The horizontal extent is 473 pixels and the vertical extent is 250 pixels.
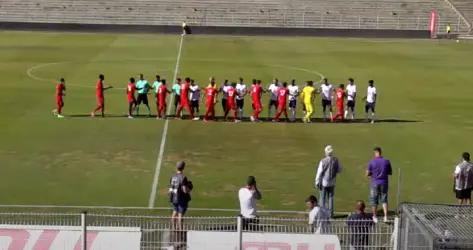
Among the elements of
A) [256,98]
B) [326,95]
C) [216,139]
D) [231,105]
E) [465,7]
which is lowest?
[216,139]

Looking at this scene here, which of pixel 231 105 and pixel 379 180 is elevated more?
pixel 231 105

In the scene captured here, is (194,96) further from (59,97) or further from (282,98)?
(59,97)

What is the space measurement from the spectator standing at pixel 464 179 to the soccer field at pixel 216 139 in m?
1.40

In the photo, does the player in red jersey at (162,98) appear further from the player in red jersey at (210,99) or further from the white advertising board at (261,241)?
the white advertising board at (261,241)

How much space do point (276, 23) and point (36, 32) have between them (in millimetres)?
19526

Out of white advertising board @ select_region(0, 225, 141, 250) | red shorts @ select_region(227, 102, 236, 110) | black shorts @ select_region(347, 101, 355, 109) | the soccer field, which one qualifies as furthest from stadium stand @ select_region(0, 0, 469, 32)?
white advertising board @ select_region(0, 225, 141, 250)

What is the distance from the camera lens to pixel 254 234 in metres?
11.6

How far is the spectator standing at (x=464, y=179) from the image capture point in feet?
53.9

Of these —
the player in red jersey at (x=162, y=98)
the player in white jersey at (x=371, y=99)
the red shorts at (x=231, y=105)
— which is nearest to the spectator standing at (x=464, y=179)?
the player in white jersey at (x=371, y=99)

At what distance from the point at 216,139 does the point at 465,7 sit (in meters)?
52.9

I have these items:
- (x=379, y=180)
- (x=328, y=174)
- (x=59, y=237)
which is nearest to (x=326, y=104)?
(x=379, y=180)

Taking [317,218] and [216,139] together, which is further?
[216,139]

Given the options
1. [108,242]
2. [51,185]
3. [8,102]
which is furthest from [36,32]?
[108,242]

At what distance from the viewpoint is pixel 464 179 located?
54.1 ft
